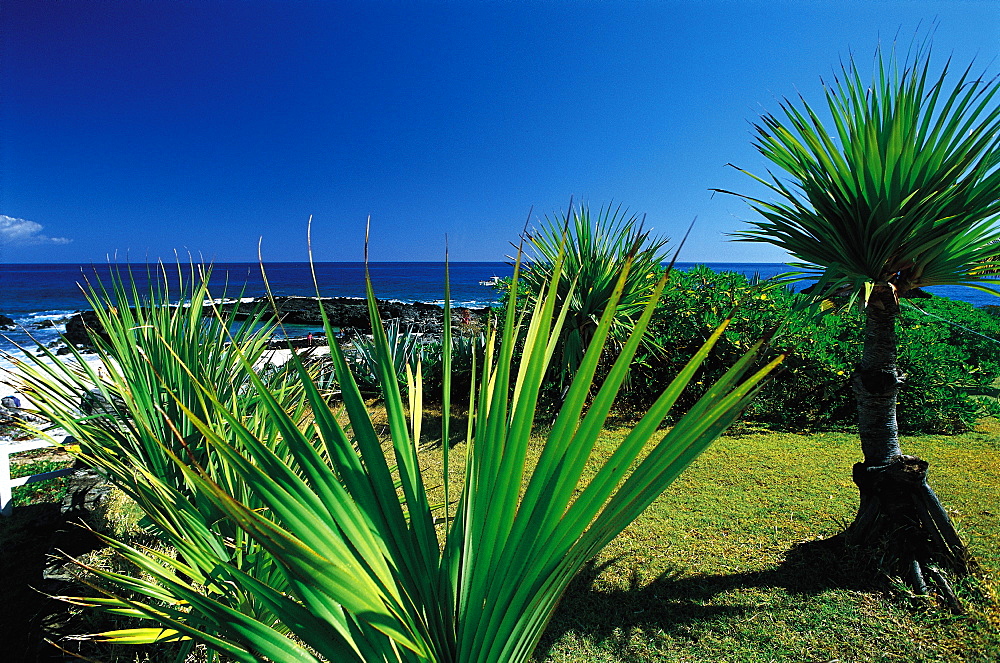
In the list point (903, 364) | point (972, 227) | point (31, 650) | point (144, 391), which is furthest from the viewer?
point (903, 364)

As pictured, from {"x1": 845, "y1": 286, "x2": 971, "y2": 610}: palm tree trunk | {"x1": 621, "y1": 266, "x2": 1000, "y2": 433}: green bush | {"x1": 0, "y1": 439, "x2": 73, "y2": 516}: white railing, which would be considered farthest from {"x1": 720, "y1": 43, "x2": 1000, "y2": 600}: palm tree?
{"x1": 0, "y1": 439, "x2": 73, "y2": 516}: white railing

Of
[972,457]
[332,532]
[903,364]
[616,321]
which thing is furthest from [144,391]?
[903,364]

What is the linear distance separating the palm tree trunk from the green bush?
178 cm

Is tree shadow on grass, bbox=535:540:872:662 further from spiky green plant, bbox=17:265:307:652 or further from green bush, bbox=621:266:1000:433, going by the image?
green bush, bbox=621:266:1000:433

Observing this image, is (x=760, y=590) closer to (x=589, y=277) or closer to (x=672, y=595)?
(x=672, y=595)

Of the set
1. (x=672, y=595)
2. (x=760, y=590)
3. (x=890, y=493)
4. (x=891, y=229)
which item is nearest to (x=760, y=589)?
(x=760, y=590)

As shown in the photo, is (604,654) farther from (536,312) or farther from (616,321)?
(616,321)

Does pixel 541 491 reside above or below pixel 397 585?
above

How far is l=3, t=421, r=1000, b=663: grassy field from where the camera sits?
238 centimetres

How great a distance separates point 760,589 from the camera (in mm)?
2844

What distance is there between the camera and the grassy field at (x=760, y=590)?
2.38 meters

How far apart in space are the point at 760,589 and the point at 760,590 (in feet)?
0.04

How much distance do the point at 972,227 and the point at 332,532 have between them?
130 inches

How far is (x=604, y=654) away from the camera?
7.95 feet
